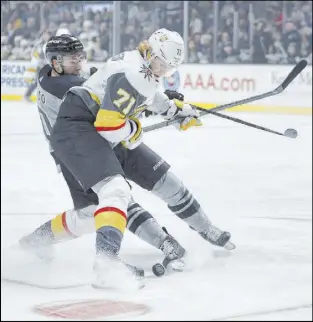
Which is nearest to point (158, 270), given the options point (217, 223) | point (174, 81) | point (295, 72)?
point (295, 72)

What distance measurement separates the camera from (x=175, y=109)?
369 centimetres

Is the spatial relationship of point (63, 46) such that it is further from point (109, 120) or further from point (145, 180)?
point (145, 180)

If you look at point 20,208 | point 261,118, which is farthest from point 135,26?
point 20,208

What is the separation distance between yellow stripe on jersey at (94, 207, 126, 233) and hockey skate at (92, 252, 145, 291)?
18 centimetres

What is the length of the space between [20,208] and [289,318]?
9.35 ft

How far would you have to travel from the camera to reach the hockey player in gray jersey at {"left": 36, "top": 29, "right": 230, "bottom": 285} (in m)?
3.33

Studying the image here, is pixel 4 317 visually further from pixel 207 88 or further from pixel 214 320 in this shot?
pixel 207 88

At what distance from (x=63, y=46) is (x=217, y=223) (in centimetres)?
271

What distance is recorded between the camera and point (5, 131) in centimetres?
1095

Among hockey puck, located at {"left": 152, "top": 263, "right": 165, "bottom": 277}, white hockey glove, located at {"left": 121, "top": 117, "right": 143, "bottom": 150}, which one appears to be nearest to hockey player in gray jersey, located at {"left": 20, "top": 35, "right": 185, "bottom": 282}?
hockey puck, located at {"left": 152, "top": 263, "right": 165, "bottom": 277}

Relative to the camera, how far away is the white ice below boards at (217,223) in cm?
381

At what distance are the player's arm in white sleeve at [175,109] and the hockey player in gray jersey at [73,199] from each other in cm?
25

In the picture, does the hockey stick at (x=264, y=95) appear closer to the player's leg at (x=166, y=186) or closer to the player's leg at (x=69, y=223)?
the player's leg at (x=166, y=186)

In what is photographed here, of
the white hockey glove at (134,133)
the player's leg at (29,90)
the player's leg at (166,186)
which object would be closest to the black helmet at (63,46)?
the white hockey glove at (134,133)
